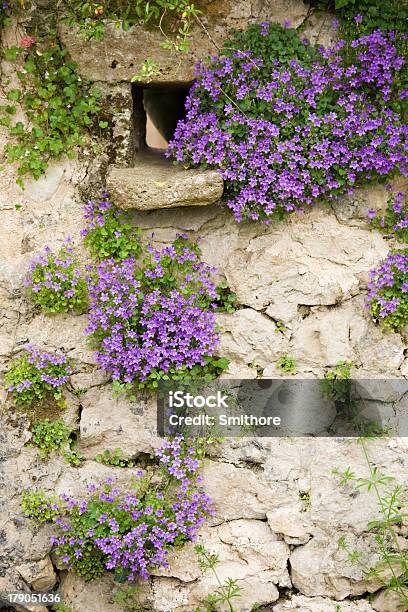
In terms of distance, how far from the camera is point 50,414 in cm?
389

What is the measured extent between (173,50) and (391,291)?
5.61 ft

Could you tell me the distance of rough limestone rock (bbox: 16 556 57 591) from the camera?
380cm

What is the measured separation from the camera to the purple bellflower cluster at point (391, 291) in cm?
364

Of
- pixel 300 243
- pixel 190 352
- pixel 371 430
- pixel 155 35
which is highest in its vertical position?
pixel 155 35

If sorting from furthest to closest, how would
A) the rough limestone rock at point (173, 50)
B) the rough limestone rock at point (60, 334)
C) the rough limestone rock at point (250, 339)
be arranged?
the rough limestone rock at point (60, 334)
the rough limestone rock at point (250, 339)
the rough limestone rock at point (173, 50)

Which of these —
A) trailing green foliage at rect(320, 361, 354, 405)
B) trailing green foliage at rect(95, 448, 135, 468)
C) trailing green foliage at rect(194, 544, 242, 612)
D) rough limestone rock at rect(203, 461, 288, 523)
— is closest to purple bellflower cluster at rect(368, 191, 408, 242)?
trailing green foliage at rect(320, 361, 354, 405)

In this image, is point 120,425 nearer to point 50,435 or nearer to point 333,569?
point 50,435

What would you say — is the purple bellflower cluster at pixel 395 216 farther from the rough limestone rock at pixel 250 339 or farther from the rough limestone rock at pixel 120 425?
the rough limestone rock at pixel 120 425

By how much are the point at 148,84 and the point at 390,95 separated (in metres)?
1.31

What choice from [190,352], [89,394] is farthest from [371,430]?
[89,394]

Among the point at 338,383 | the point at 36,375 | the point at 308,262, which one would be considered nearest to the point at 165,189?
the point at 308,262

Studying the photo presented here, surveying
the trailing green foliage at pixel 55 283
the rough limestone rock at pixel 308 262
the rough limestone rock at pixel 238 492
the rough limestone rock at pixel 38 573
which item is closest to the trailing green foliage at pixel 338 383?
the rough limestone rock at pixel 308 262

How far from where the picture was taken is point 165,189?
11.7ft

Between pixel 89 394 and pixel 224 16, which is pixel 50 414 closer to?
pixel 89 394
